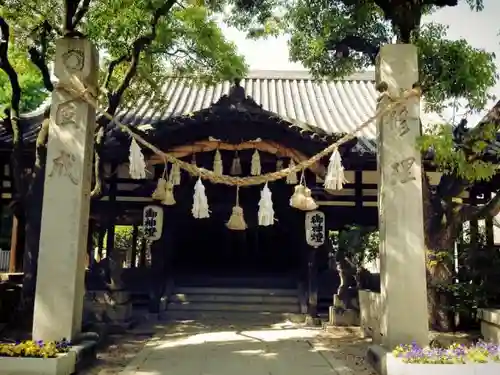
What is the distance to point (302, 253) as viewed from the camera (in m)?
13.9

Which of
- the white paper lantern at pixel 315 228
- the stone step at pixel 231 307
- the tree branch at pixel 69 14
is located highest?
the tree branch at pixel 69 14

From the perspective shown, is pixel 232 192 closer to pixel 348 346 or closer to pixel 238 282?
pixel 238 282

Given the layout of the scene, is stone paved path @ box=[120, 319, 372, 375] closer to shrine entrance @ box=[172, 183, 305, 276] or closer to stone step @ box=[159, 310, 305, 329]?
stone step @ box=[159, 310, 305, 329]

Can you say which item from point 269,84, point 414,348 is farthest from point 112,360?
point 269,84

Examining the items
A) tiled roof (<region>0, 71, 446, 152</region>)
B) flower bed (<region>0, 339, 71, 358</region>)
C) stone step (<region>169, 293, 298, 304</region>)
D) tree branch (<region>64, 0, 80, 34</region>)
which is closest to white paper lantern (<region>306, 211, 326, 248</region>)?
stone step (<region>169, 293, 298, 304</region>)

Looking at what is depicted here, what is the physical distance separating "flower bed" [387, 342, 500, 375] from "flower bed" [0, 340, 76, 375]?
427 cm

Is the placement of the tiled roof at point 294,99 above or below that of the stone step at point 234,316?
above

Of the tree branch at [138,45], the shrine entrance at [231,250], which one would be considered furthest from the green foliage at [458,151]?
the shrine entrance at [231,250]

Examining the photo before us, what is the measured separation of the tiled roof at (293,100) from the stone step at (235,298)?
5082mm

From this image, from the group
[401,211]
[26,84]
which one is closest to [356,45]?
[401,211]

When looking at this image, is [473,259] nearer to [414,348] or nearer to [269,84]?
[414,348]

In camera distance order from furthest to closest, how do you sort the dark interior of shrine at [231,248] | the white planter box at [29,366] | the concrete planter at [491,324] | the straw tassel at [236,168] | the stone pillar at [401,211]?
the dark interior of shrine at [231,248] < the straw tassel at [236,168] < the concrete planter at [491,324] < the stone pillar at [401,211] < the white planter box at [29,366]

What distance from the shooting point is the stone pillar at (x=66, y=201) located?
664 centimetres

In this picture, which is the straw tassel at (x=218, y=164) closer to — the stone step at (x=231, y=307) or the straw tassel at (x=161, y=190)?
the straw tassel at (x=161, y=190)
